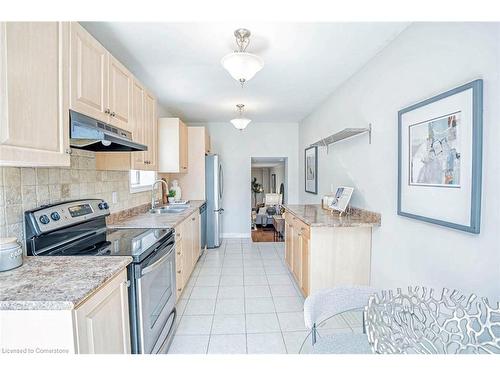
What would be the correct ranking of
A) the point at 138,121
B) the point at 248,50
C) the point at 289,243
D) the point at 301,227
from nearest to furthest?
the point at 248,50, the point at 138,121, the point at 301,227, the point at 289,243

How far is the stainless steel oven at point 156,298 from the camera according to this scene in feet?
4.82

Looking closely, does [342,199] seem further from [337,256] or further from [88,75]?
[88,75]

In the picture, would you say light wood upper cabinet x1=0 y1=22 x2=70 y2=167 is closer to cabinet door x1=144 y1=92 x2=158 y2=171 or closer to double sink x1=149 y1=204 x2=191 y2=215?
cabinet door x1=144 y1=92 x2=158 y2=171

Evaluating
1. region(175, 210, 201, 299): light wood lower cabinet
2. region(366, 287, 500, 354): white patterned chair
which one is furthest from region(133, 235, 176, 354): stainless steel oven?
Answer: region(366, 287, 500, 354): white patterned chair

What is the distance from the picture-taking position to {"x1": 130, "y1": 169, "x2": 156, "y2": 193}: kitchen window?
10.4ft

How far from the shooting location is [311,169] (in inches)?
180

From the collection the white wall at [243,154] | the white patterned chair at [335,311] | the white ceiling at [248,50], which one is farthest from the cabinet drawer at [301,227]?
the white wall at [243,154]

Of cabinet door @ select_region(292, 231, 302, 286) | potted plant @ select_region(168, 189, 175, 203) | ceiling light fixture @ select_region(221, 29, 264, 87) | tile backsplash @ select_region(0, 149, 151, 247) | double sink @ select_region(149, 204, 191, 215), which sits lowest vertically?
cabinet door @ select_region(292, 231, 302, 286)

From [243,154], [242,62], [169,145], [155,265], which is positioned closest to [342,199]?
[242,62]

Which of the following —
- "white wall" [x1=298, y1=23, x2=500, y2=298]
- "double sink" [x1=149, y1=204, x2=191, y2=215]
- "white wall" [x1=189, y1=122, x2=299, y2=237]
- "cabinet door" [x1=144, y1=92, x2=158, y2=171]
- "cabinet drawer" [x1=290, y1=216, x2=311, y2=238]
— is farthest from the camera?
"white wall" [x1=189, y1=122, x2=299, y2=237]

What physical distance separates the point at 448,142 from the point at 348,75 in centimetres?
174

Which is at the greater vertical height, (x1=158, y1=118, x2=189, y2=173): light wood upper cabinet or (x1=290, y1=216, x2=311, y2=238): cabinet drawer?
(x1=158, y1=118, x2=189, y2=173): light wood upper cabinet

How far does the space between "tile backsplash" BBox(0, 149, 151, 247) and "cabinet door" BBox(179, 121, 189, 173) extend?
1268 mm

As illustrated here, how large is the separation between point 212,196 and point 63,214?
3.09 meters
